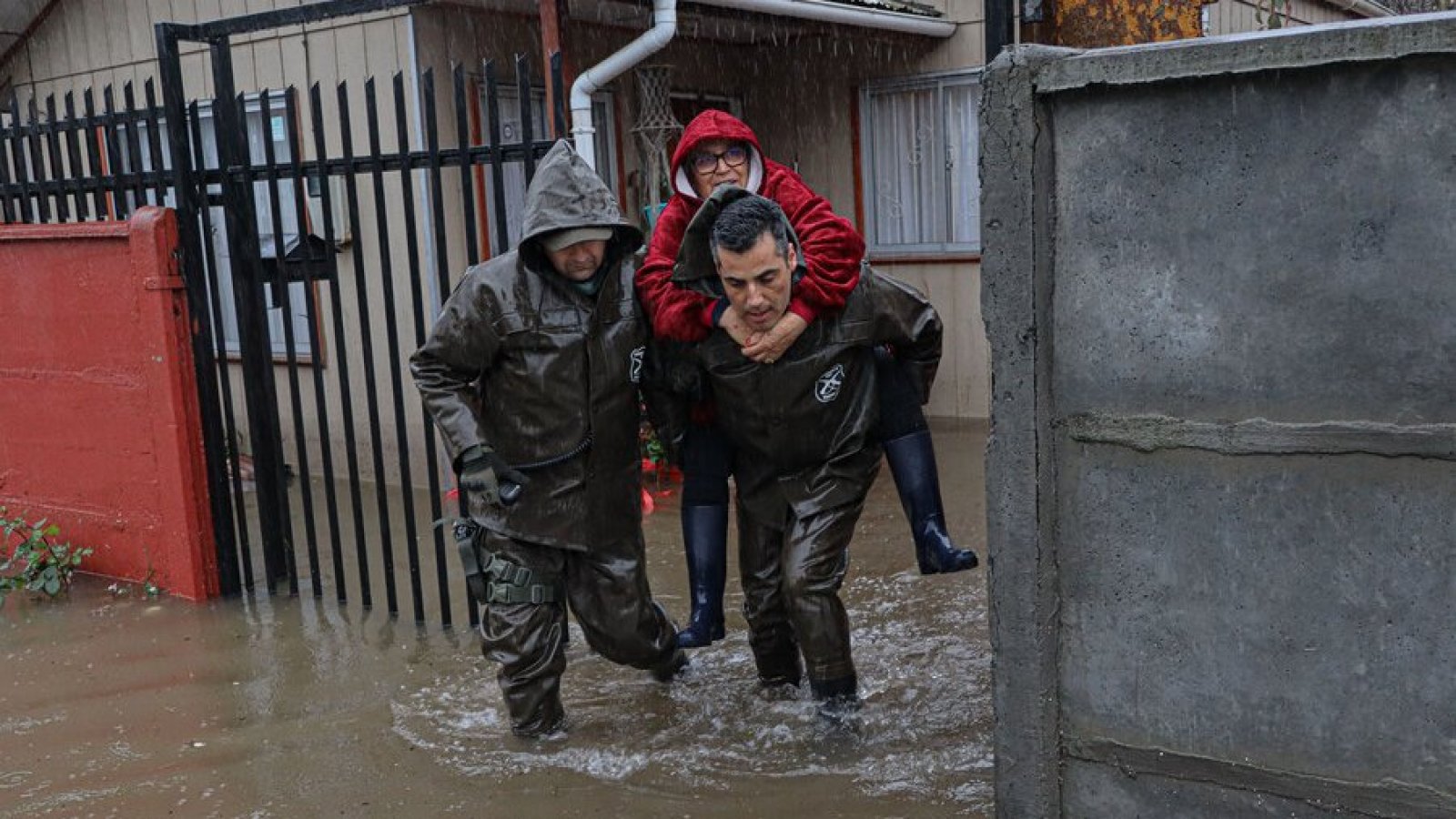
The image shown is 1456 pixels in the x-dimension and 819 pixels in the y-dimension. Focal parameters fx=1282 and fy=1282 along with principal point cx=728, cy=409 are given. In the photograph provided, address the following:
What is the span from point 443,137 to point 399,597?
3.07 m

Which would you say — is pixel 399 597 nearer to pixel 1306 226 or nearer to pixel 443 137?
pixel 443 137

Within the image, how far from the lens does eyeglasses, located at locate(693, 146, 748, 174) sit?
418cm

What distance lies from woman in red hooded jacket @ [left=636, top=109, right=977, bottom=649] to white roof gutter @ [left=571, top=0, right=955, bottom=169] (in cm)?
205

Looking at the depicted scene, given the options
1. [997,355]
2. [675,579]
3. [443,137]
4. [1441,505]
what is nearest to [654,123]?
[443,137]

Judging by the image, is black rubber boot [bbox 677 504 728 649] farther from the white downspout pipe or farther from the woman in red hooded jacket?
the white downspout pipe

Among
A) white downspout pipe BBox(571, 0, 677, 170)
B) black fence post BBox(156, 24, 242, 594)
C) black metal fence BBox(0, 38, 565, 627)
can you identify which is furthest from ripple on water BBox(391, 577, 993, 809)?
white downspout pipe BBox(571, 0, 677, 170)

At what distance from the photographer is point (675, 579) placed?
6.28 m

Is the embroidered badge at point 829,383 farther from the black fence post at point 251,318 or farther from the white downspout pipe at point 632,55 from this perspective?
the white downspout pipe at point 632,55

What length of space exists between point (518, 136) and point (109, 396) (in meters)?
3.36

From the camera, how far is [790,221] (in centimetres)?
414

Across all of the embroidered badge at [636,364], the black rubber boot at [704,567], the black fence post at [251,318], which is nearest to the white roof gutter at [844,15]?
the black fence post at [251,318]

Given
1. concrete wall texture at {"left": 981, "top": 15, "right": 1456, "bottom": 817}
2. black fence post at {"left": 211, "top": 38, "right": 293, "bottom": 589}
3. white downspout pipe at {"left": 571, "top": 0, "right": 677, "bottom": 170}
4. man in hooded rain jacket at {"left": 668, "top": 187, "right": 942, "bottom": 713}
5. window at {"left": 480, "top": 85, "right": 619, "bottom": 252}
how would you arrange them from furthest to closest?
1. window at {"left": 480, "top": 85, "right": 619, "bottom": 252}
2. white downspout pipe at {"left": 571, "top": 0, "right": 677, "bottom": 170}
3. black fence post at {"left": 211, "top": 38, "right": 293, "bottom": 589}
4. man in hooded rain jacket at {"left": 668, "top": 187, "right": 942, "bottom": 713}
5. concrete wall texture at {"left": 981, "top": 15, "right": 1456, "bottom": 817}

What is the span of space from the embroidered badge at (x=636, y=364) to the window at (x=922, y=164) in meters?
6.11

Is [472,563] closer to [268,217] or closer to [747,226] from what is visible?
[747,226]
